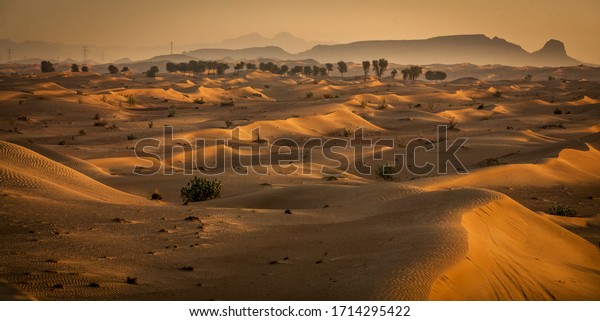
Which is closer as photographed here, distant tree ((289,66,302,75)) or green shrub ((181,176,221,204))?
green shrub ((181,176,221,204))

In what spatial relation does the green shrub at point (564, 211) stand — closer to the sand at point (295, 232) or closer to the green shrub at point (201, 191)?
the sand at point (295, 232)

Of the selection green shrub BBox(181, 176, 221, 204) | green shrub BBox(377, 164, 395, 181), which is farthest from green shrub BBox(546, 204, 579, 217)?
green shrub BBox(181, 176, 221, 204)

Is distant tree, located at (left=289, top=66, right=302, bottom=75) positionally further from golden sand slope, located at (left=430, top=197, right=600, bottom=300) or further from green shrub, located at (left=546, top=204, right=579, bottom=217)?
golden sand slope, located at (left=430, top=197, right=600, bottom=300)

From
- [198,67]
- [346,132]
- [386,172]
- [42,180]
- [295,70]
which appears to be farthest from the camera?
[295,70]

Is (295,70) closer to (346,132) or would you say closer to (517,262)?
(346,132)

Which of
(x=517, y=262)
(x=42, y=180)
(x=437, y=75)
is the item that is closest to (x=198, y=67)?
(x=437, y=75)

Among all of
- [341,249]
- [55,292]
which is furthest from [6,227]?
[341,249]

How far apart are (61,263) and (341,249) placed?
3.86m

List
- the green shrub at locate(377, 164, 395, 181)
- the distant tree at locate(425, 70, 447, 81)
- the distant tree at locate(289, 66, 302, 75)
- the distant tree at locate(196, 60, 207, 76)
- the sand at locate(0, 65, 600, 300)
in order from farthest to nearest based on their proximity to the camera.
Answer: the distant tree at locate(289, 66, 302, 75)
the distant tree at locate(425, 70, 447, 81)
the distant tree at locate(196, 60, 207, 76)
the green shrub at locate(377, 164, 395, 181)
the sand at locate(0, 65, 600, 300)

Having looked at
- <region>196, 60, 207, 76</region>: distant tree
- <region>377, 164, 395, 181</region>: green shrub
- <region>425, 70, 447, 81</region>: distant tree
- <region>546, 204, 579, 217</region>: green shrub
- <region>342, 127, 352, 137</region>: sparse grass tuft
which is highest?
<region>196, 60, 207, 76</region>: distant tree

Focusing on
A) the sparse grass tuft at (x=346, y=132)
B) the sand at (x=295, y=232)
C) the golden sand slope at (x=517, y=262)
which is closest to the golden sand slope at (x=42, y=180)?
the sand at (x=295, y=232)

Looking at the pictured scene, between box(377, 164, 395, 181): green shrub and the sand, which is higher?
the sand

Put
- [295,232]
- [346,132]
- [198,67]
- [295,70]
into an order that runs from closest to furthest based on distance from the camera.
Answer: [295,232], [346,132], [198,67], [295,70]

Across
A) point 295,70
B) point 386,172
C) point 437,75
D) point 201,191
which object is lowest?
point 386,172
